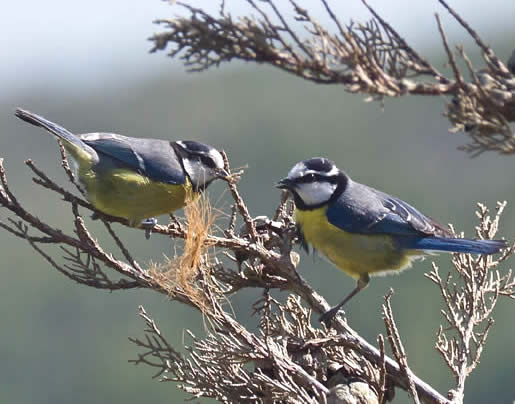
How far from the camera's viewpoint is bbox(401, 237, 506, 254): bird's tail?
3.59 meters

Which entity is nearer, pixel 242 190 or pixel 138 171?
pixel 138 171

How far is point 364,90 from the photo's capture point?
284 centimetres

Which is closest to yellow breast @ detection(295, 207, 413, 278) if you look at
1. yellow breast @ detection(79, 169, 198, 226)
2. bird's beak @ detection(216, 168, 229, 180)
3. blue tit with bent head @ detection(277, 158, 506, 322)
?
blue tit with bent head @ detection(277, 158, 506, 322)

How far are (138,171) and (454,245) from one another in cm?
140

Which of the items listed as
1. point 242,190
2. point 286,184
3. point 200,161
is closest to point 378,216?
point 286,184

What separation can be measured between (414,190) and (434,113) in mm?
9091

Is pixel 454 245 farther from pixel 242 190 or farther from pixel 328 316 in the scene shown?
pixel 242 190

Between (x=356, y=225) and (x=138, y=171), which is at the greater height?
(x=138, y=171)

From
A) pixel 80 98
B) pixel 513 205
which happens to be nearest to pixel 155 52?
pixel 513 205

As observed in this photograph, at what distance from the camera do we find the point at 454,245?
12.6ft

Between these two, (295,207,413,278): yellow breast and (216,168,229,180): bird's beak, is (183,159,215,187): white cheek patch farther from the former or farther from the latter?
(295,207,413,278): yellow breast

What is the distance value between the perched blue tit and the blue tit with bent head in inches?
14.7

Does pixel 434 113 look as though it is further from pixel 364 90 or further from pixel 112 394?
pixel 364 90

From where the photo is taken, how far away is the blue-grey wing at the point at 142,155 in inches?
174
